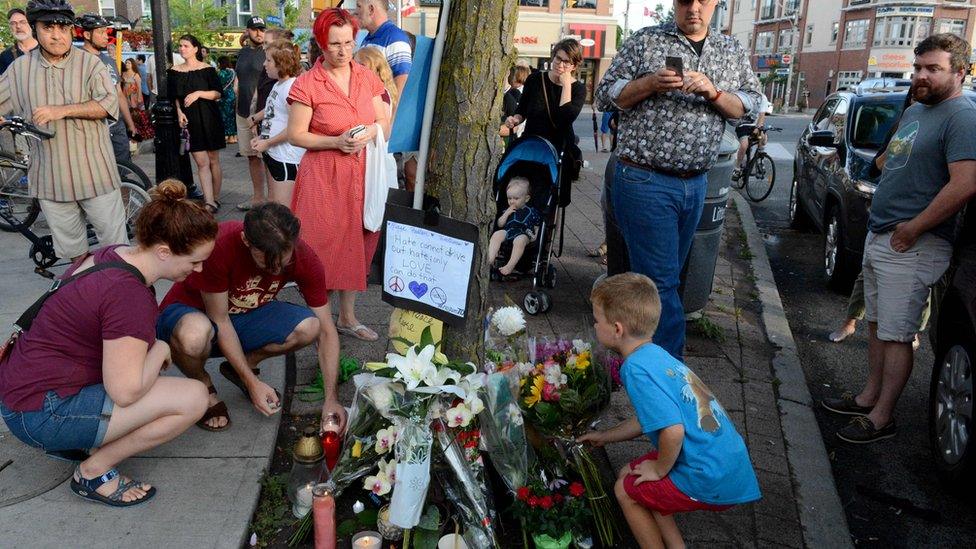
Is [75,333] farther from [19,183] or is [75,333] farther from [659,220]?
[19,183]

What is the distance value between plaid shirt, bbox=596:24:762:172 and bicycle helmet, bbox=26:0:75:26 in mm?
3195

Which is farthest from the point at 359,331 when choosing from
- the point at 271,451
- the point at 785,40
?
the point at 785,40

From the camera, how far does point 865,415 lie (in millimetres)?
4086

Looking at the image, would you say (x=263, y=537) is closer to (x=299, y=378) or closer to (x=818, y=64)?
(x=299, y=378)

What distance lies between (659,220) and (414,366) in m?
1.69

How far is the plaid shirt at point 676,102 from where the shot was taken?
3674mm

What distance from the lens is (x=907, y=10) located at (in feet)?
187

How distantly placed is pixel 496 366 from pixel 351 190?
1802 mm

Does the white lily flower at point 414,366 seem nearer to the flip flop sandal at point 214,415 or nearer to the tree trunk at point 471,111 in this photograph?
the tree trunk at point 471,111

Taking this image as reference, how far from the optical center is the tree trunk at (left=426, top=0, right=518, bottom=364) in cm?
288

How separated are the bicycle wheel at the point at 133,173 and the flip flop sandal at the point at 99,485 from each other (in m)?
4.52

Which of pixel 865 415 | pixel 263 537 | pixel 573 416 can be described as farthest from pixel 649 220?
pixel 263 537

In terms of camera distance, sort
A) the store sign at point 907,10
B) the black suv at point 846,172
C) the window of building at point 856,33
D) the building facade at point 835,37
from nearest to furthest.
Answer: the black suv at point 846,172 → the store sign at point 907,10 → the building facade at point 835,37 → the window of building at point 856,33

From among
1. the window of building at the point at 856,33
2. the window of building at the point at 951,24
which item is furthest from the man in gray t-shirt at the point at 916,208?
the window of building at the point at 951,24
